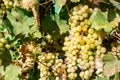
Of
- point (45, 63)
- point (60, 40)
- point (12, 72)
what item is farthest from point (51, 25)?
point (12, 72)

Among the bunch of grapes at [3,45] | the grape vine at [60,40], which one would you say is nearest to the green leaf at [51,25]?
the grape vine at [60,40]

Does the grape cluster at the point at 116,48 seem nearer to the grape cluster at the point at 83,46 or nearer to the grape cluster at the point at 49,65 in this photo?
the grape cluster at the point at 83,46

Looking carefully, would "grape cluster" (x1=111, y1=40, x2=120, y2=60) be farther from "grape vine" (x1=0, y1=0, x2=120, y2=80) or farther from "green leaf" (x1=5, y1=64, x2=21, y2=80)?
"green leaf" (x1=5, y1=64, x2=21, y2=80)

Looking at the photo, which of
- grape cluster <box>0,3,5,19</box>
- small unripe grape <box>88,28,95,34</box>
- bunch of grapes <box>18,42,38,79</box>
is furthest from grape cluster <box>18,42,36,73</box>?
small unripe grape <box>88,28,95,34</box>

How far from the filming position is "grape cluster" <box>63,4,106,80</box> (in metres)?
2.08

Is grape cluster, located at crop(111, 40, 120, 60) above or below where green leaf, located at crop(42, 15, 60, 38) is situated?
below

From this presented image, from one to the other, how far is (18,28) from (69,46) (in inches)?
11.8

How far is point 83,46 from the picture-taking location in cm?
210

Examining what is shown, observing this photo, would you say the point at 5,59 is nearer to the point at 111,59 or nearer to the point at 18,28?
the point at 18,28

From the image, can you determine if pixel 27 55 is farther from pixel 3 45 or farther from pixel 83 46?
pixel 83 46

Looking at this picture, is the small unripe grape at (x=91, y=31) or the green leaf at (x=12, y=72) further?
the green leaf at (x=12, y=72)

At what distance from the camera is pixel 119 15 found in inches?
83.0

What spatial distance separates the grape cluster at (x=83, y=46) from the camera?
2080 mm

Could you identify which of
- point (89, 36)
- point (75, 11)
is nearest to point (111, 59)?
point (89, 36)
